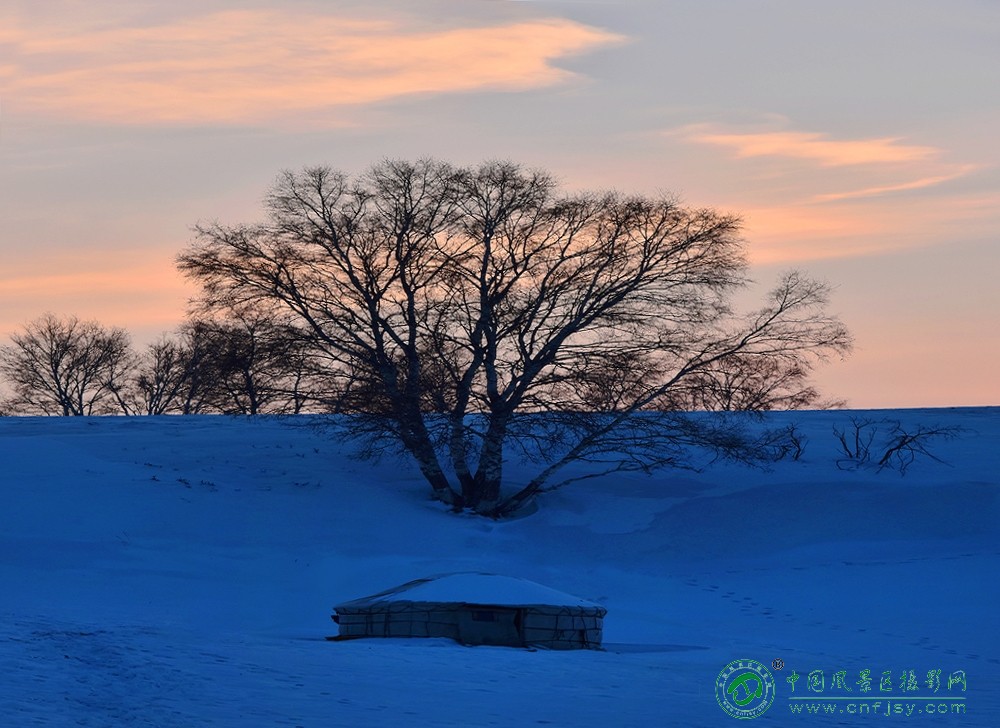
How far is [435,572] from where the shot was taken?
1056 inches

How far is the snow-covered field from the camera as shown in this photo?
49.6ft

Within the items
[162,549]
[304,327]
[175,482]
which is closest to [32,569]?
[162,549]

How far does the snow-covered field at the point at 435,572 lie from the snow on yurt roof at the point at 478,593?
3.05ft

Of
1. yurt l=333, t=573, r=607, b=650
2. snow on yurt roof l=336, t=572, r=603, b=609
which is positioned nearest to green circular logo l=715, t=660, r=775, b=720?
yurt l=333, t=573, r=607, b=650

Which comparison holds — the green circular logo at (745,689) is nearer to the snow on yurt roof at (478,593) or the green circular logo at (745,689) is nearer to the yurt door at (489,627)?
the snow on yurt roof at (478,593)

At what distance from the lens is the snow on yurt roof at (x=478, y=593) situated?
20828mm

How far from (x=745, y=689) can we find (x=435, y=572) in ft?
33.8

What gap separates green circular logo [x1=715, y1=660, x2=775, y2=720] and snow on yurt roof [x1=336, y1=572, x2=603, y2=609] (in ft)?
10.1

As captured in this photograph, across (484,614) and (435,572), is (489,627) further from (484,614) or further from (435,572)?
(435,572)

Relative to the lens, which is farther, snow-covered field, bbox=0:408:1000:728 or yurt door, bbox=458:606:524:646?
yurt door, bbox=458:606:524:646

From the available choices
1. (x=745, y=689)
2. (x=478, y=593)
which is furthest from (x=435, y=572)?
(x=745, y=689)

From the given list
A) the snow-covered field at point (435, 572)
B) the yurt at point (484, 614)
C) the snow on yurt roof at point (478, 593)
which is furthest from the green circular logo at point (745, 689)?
the snow on yurt roof at point (478, 593)

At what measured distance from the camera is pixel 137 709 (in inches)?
512

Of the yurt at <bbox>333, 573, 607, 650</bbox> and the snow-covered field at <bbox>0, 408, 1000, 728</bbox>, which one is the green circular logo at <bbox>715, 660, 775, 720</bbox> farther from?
the yurt at <bbox>333, 573, 607, 650</bbox>
